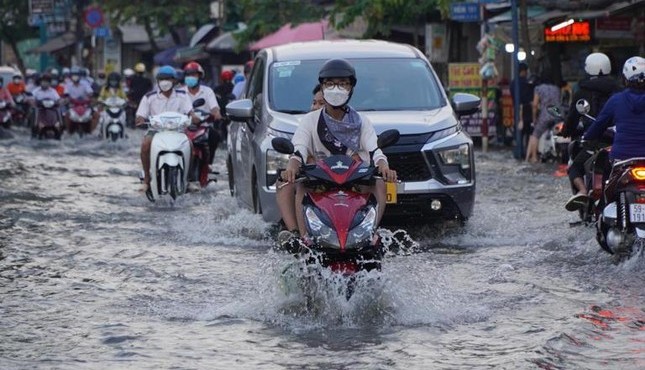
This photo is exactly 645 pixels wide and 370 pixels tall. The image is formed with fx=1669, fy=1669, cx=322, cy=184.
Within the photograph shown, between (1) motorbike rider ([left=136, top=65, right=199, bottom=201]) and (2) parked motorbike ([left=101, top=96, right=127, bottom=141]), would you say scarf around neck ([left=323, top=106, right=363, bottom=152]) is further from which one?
(2) parked motorbike ([left=101, top=96, right=127, bottom=141])

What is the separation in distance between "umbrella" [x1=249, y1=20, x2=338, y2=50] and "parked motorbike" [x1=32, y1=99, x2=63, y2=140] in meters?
5.84

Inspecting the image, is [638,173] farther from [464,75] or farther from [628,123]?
[464,75]

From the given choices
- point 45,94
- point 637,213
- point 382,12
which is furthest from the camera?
point 45,94

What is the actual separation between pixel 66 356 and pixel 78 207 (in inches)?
382

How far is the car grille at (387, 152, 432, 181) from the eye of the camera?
1391cm

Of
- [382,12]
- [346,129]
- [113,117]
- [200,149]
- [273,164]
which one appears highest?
[382,12]

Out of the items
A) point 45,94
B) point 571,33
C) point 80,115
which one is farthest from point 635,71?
point 80,115

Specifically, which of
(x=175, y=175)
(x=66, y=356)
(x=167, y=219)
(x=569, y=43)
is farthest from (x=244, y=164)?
(x=569, y=43)

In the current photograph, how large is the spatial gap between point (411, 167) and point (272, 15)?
100ft

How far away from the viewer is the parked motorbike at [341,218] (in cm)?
945

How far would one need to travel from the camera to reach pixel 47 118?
120 feet

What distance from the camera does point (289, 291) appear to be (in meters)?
9.94

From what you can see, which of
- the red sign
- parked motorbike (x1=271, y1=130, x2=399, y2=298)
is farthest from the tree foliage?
parked motorbike (x1=271, y1=130, x2=399, y2=298)

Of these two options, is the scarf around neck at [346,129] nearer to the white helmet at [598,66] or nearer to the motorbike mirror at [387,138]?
the motorbike mirror at [387,138]
